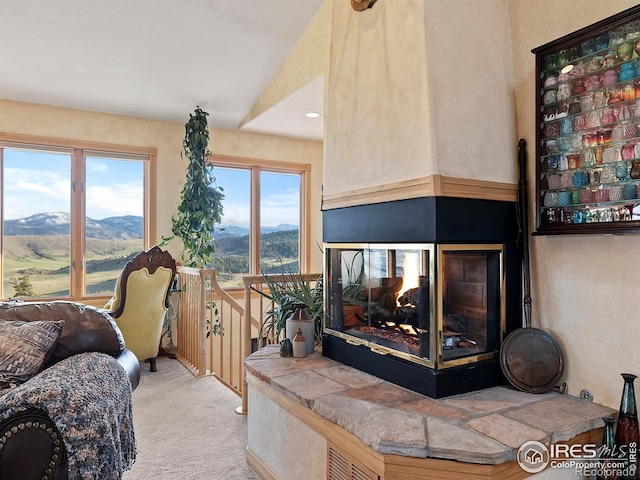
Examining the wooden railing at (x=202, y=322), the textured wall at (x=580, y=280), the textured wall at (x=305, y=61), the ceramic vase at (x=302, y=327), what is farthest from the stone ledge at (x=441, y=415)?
the textured wall at (x=305, y=61)

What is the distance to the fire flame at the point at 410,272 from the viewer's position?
2.08 metres

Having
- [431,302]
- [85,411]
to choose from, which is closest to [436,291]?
[431,302]

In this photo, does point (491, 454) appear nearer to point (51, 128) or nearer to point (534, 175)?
point (534, 175)

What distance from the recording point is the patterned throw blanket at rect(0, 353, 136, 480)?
4.47 feet

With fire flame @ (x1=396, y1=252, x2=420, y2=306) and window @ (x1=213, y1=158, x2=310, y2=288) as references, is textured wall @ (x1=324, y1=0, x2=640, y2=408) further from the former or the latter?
window @ (x1=213, y1=158, x2=310, y2=288)

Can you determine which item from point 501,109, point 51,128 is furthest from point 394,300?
point 51,128

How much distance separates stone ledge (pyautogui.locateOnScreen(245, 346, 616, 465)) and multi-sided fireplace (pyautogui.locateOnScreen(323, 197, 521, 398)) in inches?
4.4

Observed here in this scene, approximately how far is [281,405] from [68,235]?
11.5 feet

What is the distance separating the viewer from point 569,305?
2.02 meters

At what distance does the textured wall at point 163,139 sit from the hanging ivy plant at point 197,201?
1.09ft

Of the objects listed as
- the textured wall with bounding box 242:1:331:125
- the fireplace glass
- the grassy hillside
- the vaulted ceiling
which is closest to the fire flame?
the fireplace glass

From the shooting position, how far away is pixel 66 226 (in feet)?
15.0

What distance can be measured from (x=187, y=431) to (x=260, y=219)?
3137mm

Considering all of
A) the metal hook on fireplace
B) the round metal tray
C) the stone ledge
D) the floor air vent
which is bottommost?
the floor air vent
